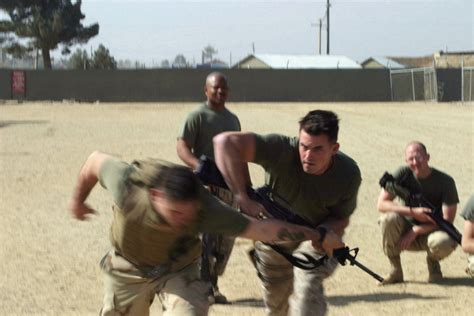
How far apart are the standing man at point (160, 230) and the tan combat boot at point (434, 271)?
297cm

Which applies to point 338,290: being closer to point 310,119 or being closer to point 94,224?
point 310,119

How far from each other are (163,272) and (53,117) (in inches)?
1042

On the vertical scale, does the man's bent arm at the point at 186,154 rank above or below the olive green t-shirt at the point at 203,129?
below

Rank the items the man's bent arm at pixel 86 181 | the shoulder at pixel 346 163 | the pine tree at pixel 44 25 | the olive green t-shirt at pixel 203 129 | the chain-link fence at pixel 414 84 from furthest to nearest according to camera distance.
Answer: the pine tree at pixel 44 25, the chain-link fence at pixel 414 84, the olive green t-shirt at pixel 203 129, the shoulder at pixel 346 163, the man's bent arm at pixel 86 181

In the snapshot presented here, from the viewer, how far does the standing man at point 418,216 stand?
21.9 ft

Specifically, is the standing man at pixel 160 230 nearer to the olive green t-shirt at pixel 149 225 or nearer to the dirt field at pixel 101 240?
the olive green t-shirt at pixel 149 225

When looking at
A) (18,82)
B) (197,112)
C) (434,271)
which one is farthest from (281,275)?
(18,82)

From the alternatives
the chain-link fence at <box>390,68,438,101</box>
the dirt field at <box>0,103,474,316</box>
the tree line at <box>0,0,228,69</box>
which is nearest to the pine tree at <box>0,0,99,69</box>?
the tree line at <box>0,0,228,69</box>

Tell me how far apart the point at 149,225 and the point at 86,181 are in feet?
2.10

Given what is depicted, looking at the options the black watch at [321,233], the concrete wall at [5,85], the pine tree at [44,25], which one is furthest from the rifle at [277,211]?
the pine tree at [44,25]

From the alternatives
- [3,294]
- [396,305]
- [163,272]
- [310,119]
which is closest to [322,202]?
[310,119]

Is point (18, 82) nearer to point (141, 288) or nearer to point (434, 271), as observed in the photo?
point (434, 271)

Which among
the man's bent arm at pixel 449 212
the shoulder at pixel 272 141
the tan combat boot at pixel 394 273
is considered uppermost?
the shoulder at pixel 272 141

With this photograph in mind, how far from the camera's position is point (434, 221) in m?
6.67
